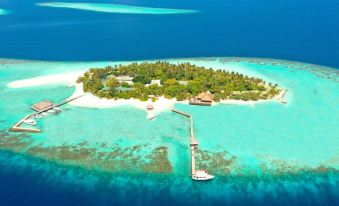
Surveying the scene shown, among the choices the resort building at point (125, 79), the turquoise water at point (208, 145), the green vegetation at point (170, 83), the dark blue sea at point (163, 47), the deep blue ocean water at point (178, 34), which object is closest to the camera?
the dark blue sea at point (163, 47)

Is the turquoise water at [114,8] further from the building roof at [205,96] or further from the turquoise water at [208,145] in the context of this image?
the building roof at [205,96]

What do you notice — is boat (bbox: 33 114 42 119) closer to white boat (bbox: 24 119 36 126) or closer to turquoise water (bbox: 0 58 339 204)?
turquoise water (bbox: 0 58 339 204)

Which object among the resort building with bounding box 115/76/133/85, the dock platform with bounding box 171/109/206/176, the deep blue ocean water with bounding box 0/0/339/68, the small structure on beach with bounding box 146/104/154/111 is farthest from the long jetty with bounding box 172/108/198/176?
the deep blue ocean water with bounding box 0/0/339/68

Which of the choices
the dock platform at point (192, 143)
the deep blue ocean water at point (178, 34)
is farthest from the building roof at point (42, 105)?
the deep blue ocean water at point (178, 34)

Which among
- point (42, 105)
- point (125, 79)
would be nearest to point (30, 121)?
point (42, 105)

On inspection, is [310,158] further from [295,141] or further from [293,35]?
[293,35]

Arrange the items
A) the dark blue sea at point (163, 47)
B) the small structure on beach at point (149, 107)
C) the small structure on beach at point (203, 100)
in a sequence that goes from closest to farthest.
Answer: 1. the dark blue sea at point (163, 47)
2. the small structure on beach at point (149, 107)
3. the small structure on beach at point (203, 100)

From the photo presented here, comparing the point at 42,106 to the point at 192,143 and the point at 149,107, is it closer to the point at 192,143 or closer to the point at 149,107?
the point at 149,107
